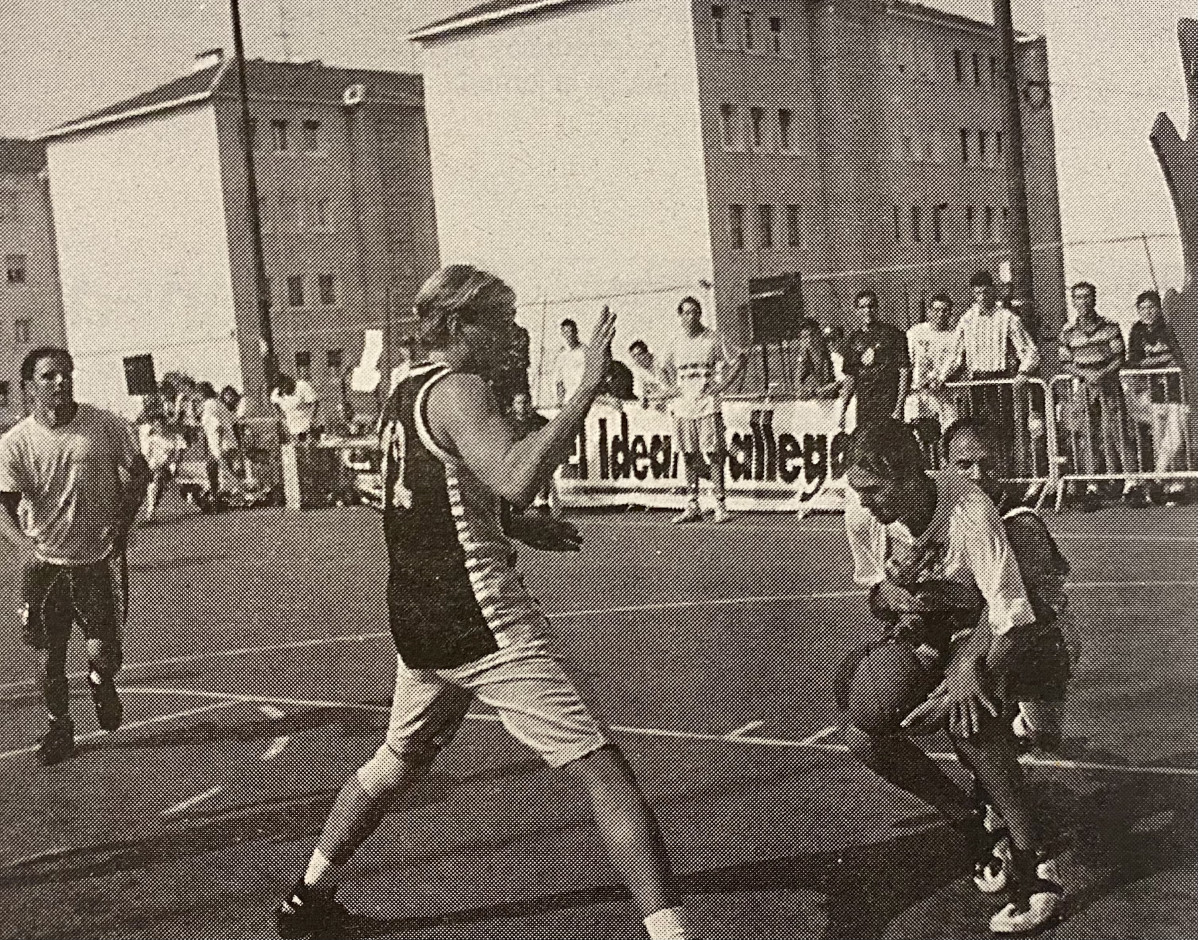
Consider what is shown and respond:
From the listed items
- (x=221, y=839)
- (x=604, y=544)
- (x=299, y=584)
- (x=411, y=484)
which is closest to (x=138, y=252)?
(x=299, y=584)

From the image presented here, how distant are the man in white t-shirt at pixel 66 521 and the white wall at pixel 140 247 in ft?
0.60

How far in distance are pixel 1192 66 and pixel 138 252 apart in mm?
4064

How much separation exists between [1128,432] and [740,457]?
8.44 ft

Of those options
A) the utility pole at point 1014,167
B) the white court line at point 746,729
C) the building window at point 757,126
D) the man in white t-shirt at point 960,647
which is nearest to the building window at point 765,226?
the building window at point 757,126

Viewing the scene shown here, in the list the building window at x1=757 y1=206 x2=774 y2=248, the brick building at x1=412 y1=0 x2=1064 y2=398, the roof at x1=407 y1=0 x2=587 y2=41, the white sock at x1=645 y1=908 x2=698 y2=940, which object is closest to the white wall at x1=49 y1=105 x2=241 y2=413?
the roof at x1=407 y1=0 x2=587 y2=41

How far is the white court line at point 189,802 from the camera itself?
16.8ft

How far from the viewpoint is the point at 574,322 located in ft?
23.8

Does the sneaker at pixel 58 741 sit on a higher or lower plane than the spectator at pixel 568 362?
lower

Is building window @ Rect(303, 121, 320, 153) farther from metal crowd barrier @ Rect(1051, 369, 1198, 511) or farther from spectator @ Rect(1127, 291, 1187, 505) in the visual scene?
metal crowd barrier @ Rect(1051, 369, 1198, 511)

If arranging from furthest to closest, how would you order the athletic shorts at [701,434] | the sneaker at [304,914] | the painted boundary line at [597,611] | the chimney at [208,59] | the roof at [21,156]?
the athletic shorts at [701,434], the painted boundary line at [597,611], the chimney at [208,59], the roof at [21,156], the sneaker at [304,914]

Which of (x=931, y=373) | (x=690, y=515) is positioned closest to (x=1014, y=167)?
(x=931, y=373)

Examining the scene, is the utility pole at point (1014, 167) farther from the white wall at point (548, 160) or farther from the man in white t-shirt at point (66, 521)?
the man in white t-shirt at point (66, 521)

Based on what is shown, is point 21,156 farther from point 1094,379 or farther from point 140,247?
point 1094,379

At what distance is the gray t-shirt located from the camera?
18.2ft
